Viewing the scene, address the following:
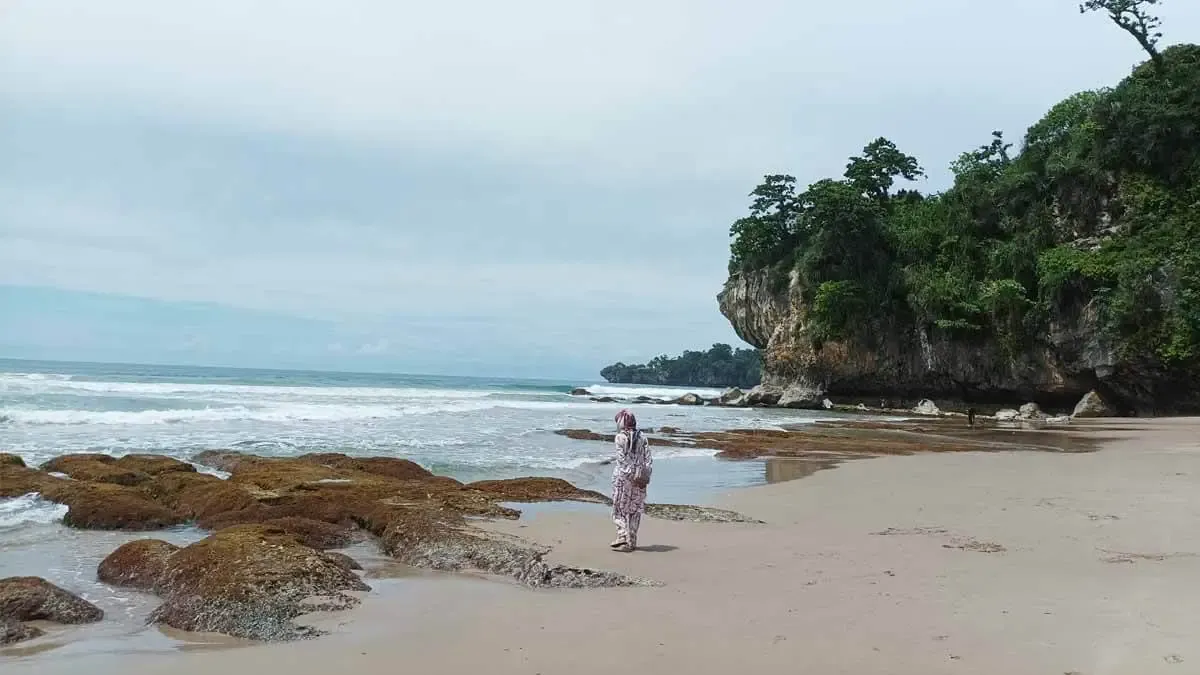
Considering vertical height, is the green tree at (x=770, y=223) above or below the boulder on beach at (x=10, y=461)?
above

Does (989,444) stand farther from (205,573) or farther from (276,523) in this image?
(205,573)

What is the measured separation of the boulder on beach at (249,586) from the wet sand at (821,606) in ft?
0.90

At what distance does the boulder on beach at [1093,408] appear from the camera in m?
33.5

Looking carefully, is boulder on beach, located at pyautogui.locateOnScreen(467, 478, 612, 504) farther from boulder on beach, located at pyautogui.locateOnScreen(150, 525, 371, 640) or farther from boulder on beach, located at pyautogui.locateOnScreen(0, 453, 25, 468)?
boulder on beach, located at pyautogui.locateOnScreen(0, 453, 25, 468)

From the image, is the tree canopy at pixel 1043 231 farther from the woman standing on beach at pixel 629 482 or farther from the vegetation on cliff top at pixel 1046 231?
the woman standing on beach at pixel 629 482

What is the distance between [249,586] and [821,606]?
418cm

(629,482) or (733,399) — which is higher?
(629,482)

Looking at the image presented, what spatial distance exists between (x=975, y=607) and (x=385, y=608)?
4.26 metres

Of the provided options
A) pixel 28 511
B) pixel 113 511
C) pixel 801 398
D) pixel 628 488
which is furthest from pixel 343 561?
pixel 801 398

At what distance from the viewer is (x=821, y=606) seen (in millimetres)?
5730

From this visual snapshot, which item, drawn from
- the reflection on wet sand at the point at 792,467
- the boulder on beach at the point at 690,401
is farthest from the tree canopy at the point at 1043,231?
the reflection on wet sand at the point at 792,467

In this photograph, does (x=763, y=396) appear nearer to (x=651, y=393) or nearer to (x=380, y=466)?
(x=651, y=393)

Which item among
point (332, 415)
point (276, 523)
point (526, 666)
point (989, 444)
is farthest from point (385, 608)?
point (332, 415)

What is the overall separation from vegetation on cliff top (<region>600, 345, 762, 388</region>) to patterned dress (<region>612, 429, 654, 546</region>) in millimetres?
106225
